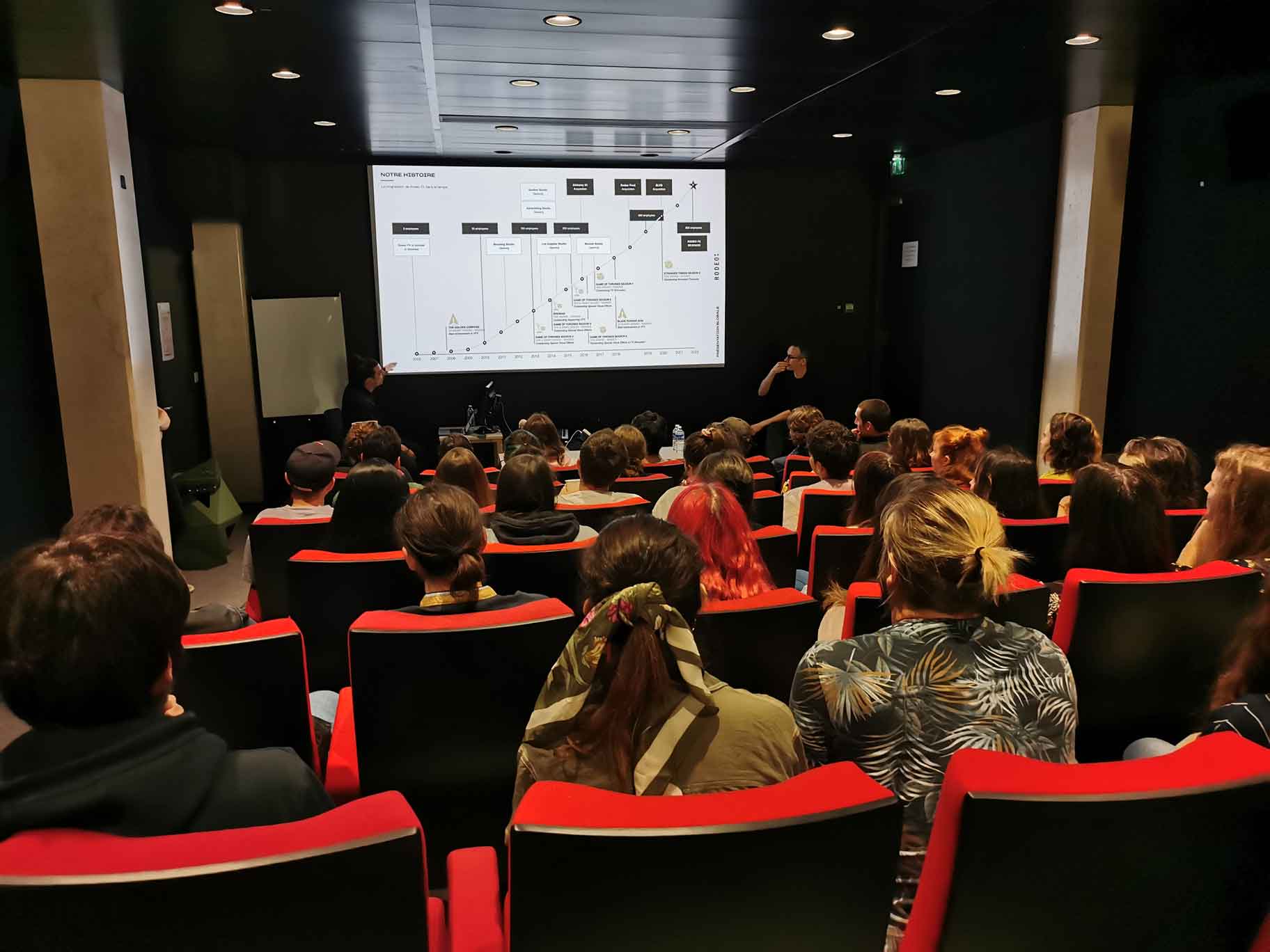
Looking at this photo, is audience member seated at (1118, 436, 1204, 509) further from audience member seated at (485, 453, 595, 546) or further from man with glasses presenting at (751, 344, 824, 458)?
man with glasses presenting at (751, 344, 824, 458)

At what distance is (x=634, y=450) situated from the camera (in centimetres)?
474

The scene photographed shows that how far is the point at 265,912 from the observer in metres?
0.96

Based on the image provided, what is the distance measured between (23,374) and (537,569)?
365cm

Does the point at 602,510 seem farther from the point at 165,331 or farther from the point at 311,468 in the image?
the point at 165,331

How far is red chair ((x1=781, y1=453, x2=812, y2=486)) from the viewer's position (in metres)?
5.16

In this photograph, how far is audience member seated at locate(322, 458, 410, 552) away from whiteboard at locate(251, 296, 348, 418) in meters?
5.22

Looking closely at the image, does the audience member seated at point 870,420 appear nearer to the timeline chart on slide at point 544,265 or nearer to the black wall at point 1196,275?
the black wall at point 1196,275

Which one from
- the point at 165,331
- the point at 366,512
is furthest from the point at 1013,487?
the point at 165,331

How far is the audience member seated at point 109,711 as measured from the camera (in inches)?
40.4

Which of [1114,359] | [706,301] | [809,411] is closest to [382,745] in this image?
[809,411]

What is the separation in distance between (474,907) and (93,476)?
452 cm

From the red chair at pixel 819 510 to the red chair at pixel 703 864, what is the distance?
2651mm

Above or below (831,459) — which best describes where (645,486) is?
below

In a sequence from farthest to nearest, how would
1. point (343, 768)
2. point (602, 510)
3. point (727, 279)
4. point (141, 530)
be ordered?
1. point (727, 279)
2. point (602, 510)
3. point (141, 530)
4. point (343, 768)
